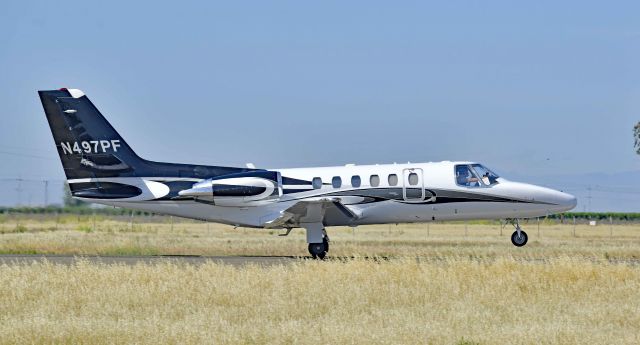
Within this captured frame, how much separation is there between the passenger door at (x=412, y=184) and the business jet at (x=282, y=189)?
0.09 ft

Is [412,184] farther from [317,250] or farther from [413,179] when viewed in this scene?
[317,250]

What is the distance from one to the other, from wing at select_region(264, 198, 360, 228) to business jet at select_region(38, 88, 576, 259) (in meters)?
0.03

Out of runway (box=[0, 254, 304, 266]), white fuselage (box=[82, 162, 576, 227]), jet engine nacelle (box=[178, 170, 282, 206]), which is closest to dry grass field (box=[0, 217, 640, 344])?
runway (box=[0, 254, 304, 266])

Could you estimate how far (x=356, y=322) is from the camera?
13.2 meters

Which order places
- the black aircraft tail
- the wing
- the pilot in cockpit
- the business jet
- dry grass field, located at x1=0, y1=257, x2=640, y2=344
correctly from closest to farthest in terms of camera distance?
dry grass field, located at x1=0, y1=257, x2=640, y2=344, the wing, the business jet, the pilot in cockpit, the black aircraft tail

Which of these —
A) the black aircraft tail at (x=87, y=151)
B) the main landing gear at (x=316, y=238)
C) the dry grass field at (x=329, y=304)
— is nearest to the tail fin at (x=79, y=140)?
the black aircraft tail at (x=87, y=151)

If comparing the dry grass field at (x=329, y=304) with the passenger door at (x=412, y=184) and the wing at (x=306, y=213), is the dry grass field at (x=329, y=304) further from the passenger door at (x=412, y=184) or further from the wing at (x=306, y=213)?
the passenger door at (x=412, y=184)

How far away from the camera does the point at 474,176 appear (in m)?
26.5

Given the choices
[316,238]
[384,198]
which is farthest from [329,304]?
[316,238]

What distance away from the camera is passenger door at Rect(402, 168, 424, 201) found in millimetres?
26016

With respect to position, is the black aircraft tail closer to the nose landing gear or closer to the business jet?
the business jet

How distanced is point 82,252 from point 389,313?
695 inches

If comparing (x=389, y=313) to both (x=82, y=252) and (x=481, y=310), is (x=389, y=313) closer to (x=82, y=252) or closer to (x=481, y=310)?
(x=481, y=310)

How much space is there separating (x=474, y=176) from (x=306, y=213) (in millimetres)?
4732
